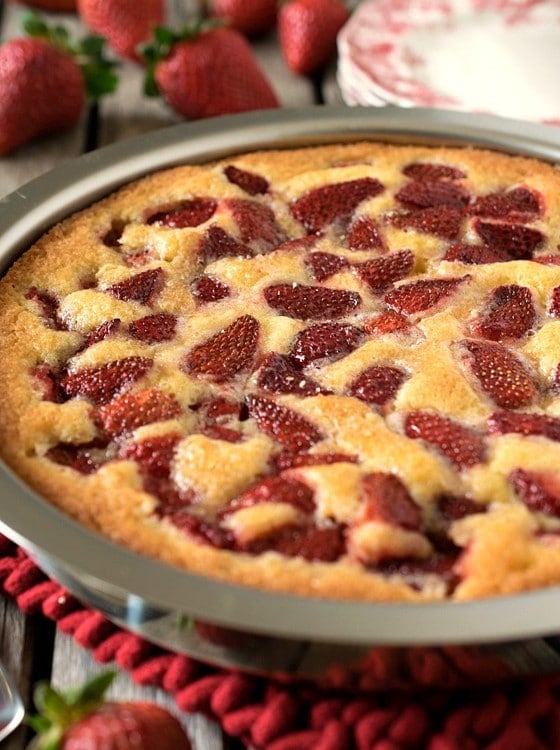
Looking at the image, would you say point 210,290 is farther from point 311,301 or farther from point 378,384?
point 378,384

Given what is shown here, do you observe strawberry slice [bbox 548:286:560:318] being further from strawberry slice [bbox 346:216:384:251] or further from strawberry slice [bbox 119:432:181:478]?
strawberry slice [bbox 119:432:181:478]

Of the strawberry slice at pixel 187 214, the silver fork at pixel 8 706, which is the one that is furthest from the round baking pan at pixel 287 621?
the strawberry slice at pixel 187 214

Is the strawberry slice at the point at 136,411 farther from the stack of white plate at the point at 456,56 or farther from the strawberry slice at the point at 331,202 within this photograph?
the stack of white plate at the point at 456,56

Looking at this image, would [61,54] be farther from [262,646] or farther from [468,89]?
[262,646]

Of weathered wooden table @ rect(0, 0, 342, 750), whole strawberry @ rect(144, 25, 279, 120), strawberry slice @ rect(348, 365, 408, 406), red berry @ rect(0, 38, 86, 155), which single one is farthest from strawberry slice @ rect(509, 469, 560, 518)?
red berry @ rect(0, 38, 86, 155)

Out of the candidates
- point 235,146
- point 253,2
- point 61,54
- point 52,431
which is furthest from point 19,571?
point 253,2
